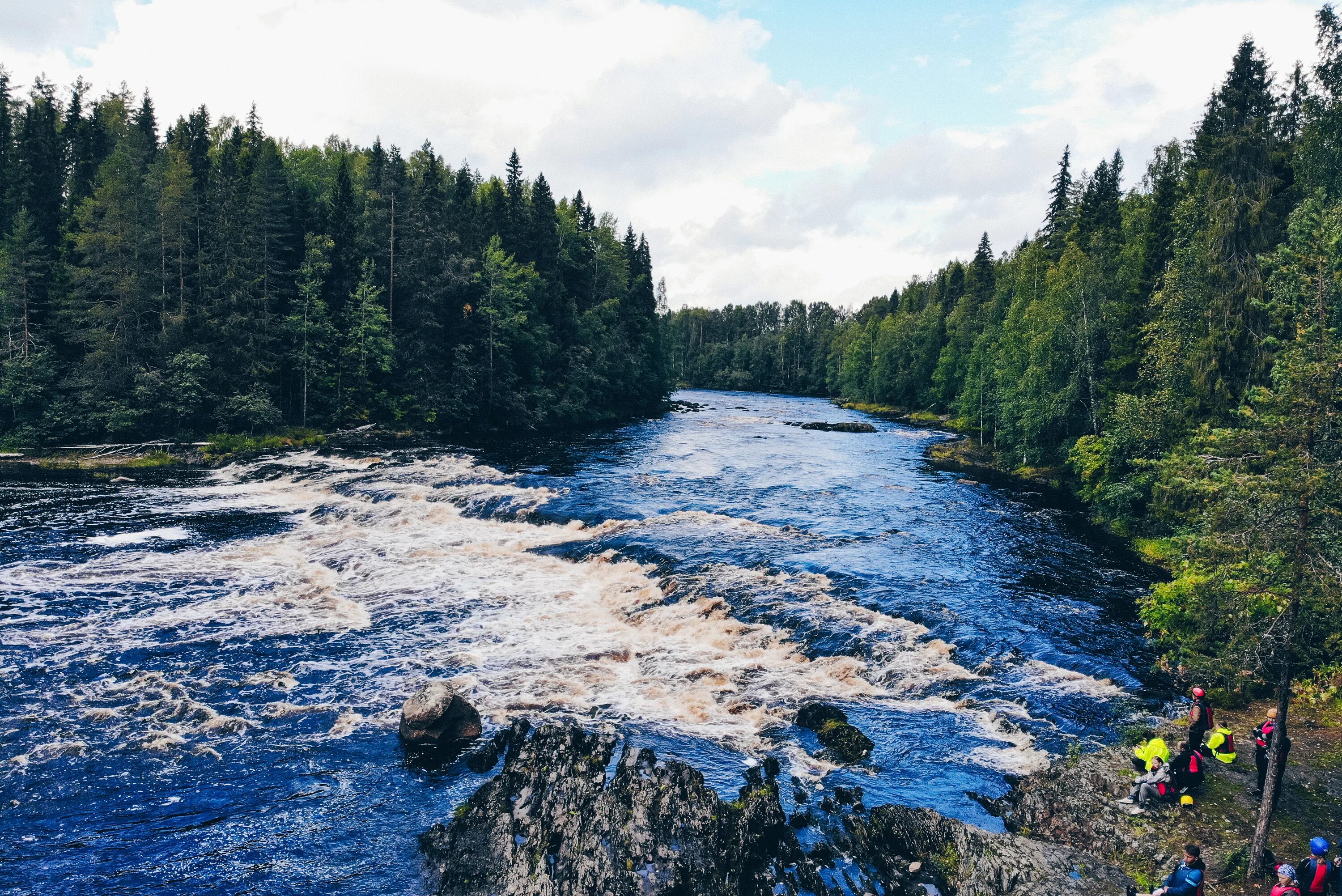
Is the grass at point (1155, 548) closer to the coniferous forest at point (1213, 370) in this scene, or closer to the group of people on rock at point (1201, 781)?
the coniferous forest at point (1213, 370)

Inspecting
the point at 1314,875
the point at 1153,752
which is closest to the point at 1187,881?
the point at 1314,875

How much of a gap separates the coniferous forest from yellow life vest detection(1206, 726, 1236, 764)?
1593 mm

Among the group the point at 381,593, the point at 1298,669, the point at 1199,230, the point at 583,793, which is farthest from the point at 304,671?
the point at 1199,230

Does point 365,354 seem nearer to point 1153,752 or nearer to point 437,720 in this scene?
point 437,720

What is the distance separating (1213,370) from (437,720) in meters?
32.2

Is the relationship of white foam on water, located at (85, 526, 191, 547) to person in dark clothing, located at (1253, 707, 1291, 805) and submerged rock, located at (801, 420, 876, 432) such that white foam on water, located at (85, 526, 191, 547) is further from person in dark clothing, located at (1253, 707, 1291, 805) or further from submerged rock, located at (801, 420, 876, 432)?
submerged rock, located at (801, 420, 876, 432)

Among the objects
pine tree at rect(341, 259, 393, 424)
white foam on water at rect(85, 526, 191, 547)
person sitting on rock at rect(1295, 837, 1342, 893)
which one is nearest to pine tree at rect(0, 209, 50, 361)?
pine tree at rect(341, 259, 393, 424)

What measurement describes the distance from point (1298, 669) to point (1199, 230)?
67.6 ft

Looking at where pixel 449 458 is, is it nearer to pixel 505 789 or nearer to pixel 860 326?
pixel 505 789

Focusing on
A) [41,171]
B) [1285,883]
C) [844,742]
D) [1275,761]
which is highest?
[41,171]

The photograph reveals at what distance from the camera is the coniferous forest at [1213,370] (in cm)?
1243

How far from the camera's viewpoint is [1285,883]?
9852 millimetres

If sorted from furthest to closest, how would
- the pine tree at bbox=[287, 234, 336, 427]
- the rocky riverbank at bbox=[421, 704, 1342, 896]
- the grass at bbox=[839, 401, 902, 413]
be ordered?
1. the grass at bbox=[839, 401, 902, 413]
2. the pine tree at bbox=[287, 234, 336, 427]
3. the rocky riverbank at bbox=[421, 704, 1342, 896]

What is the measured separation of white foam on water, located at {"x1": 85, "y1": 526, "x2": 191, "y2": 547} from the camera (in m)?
28.6
